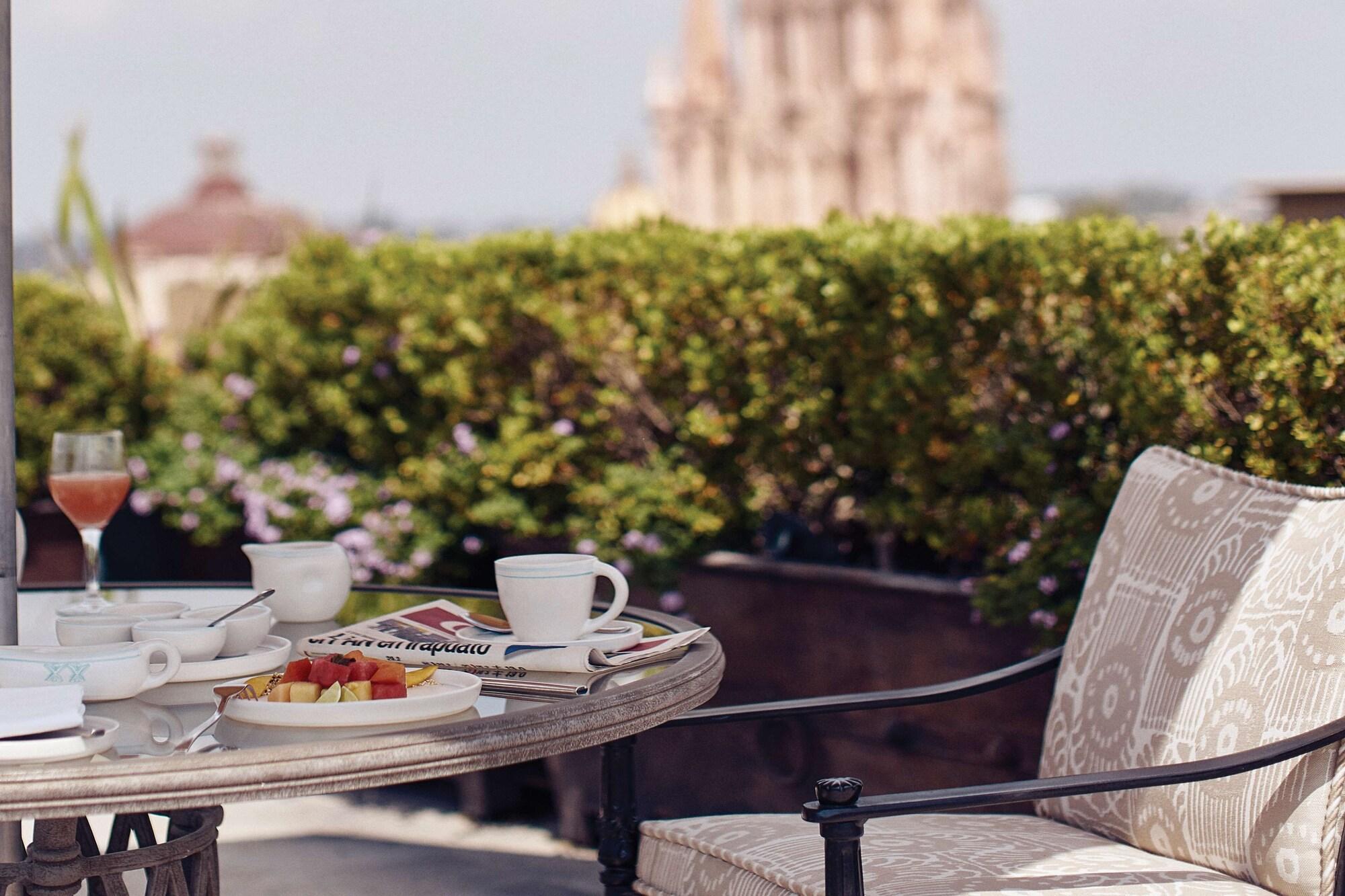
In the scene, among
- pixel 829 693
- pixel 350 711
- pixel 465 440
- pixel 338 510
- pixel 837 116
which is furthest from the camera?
pixel 837 116

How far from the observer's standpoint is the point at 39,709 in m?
1.54

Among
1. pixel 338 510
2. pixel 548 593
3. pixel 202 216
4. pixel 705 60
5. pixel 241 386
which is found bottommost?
pixel 338 510

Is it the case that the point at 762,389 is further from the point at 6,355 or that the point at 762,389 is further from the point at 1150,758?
the point at 6,355

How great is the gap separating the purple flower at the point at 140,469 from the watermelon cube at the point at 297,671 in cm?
443

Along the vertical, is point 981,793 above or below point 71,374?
below

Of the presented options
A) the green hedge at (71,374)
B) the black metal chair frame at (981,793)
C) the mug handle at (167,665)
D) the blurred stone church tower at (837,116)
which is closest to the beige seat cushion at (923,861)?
the black metal chair frame at (981,793)

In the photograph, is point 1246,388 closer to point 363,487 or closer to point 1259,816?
point 1259,816

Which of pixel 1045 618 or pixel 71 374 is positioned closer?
pixel 1045 618

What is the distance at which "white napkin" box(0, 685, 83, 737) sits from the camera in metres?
1.51

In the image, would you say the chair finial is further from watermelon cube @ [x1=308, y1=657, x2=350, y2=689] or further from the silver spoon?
the silver spoon

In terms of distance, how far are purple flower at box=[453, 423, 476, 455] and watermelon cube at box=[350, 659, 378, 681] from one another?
3.27 metres

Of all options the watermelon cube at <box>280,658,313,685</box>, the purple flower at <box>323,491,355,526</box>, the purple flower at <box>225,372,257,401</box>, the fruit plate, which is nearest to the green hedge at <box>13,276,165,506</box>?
the purple flower at <box>225,372,257,401</box>

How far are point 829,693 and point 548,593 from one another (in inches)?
92.5

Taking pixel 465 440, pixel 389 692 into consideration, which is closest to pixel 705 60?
pixel 465 440
